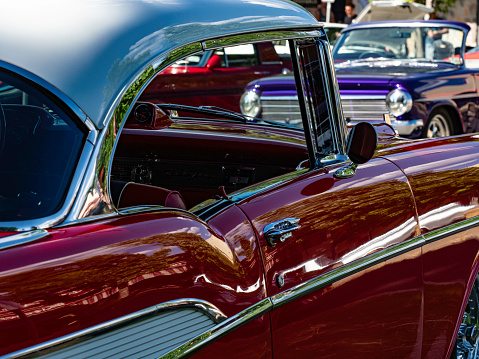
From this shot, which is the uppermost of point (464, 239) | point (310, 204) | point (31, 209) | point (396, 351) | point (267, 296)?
point (31, 209)

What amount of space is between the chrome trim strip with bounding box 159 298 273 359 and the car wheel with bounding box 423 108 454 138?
22.7ft

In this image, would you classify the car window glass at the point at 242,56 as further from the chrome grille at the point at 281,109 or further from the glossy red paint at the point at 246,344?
the glossy red paint at the point at 246,344

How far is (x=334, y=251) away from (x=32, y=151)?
0.91 meters

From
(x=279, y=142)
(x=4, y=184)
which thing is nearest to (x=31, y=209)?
(x=4, y=184)

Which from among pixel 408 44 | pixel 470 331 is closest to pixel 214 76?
pixel 408 44

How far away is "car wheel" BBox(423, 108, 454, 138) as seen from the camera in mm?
8594

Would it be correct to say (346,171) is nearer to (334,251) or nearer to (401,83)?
(334,251)

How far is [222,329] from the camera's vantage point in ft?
5.87

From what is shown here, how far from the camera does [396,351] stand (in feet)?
7.91

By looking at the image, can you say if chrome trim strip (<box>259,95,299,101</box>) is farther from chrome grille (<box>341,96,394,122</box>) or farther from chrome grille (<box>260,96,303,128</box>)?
chrome grille (<box>341,96,394,122</box>)

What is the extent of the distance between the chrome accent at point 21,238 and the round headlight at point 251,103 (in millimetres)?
7403

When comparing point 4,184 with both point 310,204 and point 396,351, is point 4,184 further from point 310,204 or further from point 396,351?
point 396,351

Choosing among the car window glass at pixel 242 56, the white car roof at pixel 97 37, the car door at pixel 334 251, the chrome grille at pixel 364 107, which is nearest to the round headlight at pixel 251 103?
the chrome grille at pixel 364 107

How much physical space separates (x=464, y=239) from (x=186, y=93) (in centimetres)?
738
